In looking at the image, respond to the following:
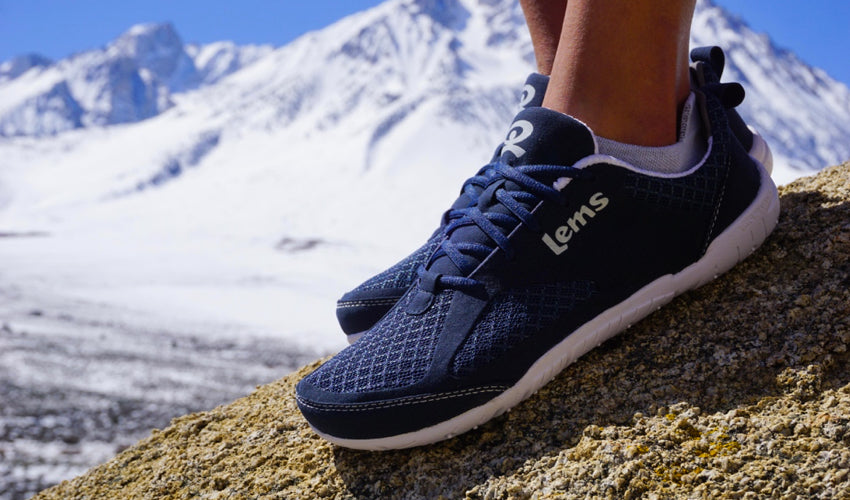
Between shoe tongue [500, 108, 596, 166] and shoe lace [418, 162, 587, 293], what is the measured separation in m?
0.03

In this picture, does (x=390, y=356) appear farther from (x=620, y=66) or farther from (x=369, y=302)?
(x=620, y=66)

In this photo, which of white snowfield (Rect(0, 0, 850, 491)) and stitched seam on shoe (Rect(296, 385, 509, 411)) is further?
white snowfield (Rect(0, 0, 850, 491))

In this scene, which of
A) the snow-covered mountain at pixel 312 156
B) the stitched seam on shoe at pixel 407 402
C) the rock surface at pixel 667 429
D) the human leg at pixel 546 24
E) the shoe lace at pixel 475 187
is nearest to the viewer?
the rock surface at pixel 667 429

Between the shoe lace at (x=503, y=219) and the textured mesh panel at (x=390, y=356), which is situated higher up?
the shoe lace at (x=503, y=219)

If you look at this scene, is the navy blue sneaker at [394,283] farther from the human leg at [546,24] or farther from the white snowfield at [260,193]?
the white snowfield at [260,193]

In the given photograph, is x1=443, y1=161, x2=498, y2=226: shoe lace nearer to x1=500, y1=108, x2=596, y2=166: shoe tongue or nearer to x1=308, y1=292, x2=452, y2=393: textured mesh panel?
x1=500, y1=108, x2=596, y2=166: shoe tongue

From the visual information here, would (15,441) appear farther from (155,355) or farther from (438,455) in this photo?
(438,455)

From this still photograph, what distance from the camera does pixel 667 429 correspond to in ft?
4.24

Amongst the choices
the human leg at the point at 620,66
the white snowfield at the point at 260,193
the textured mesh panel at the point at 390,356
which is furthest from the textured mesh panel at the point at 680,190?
the white snowfield at the point at 260,193

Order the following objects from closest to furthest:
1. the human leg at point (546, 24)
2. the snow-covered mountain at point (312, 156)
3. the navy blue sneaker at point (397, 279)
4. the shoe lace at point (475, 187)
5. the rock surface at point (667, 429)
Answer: the rock surface at point (667, 429) → the shoe lace at point (475, 187) → the navy blue sneaker at point (397, 279) → the human leg at point (546, 24) → the snow-covered mountain at point (312, 156)

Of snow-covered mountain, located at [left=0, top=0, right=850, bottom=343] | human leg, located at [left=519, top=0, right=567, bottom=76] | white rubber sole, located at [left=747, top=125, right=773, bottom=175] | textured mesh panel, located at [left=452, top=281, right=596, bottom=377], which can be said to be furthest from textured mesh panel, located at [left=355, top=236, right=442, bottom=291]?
snow-covered mountain, located at [left=0, top=0, right=850, bottom=343]

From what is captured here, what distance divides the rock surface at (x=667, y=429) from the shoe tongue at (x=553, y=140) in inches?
18.9

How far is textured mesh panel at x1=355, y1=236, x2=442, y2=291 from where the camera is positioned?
176 centimetres

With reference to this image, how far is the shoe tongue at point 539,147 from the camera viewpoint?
1.48m
